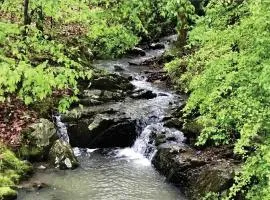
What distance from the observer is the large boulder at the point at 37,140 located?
564 inches

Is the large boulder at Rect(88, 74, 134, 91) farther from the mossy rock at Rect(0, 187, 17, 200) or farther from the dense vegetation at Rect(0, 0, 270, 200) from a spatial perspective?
the mossy rock at Rect(0, 187, 17, 200)

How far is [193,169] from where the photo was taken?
12.9 m

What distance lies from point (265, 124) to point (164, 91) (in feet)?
38.7

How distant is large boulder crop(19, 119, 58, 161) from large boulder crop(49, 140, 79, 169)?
26cm

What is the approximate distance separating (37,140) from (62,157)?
116 centimetres

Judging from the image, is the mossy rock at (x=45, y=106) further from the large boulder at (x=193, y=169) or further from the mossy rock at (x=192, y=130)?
the mossy rock at (x=192, y=130)

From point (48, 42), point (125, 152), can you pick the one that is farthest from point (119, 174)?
point (48, 42)

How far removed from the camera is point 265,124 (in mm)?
9391

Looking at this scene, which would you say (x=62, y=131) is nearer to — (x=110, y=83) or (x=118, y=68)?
(x=110, y=83)

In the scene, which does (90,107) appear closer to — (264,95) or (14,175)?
(14,175)

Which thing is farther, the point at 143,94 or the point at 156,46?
the point at 156,46

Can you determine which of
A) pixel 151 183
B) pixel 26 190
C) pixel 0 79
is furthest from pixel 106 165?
pixel 0 79

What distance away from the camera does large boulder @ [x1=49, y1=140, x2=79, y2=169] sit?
1402 centimetres

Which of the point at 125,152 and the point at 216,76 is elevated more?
the point at 216,76
